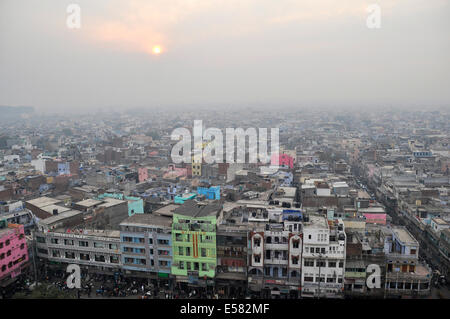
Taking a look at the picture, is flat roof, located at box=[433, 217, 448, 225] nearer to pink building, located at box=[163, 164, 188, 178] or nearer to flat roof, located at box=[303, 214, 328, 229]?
flat roof, located at box=[303, 214, 328, 229]

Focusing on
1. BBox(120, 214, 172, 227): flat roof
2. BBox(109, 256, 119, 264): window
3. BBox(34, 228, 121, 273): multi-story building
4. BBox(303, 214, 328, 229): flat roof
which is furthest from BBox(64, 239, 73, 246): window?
BBox(303, 214, 328, 229): flat roof

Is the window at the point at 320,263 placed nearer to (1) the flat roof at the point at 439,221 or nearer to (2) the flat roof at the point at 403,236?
(2) the flat roof at the point at 403,236

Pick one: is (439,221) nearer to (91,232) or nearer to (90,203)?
(91,232)

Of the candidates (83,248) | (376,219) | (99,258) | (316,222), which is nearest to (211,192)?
(99,258)

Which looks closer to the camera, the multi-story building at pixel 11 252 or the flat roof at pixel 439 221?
the multi-story building at pixel 11 252

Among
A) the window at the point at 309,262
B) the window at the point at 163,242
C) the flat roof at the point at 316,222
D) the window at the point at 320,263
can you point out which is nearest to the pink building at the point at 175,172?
the window at the point at 163,242

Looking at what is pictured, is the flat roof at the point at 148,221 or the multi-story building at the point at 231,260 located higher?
the flat roof at the point at 148,221

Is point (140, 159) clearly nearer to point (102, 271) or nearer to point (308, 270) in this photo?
point (102, 271)

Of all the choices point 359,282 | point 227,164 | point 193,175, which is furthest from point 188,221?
point 193,175
